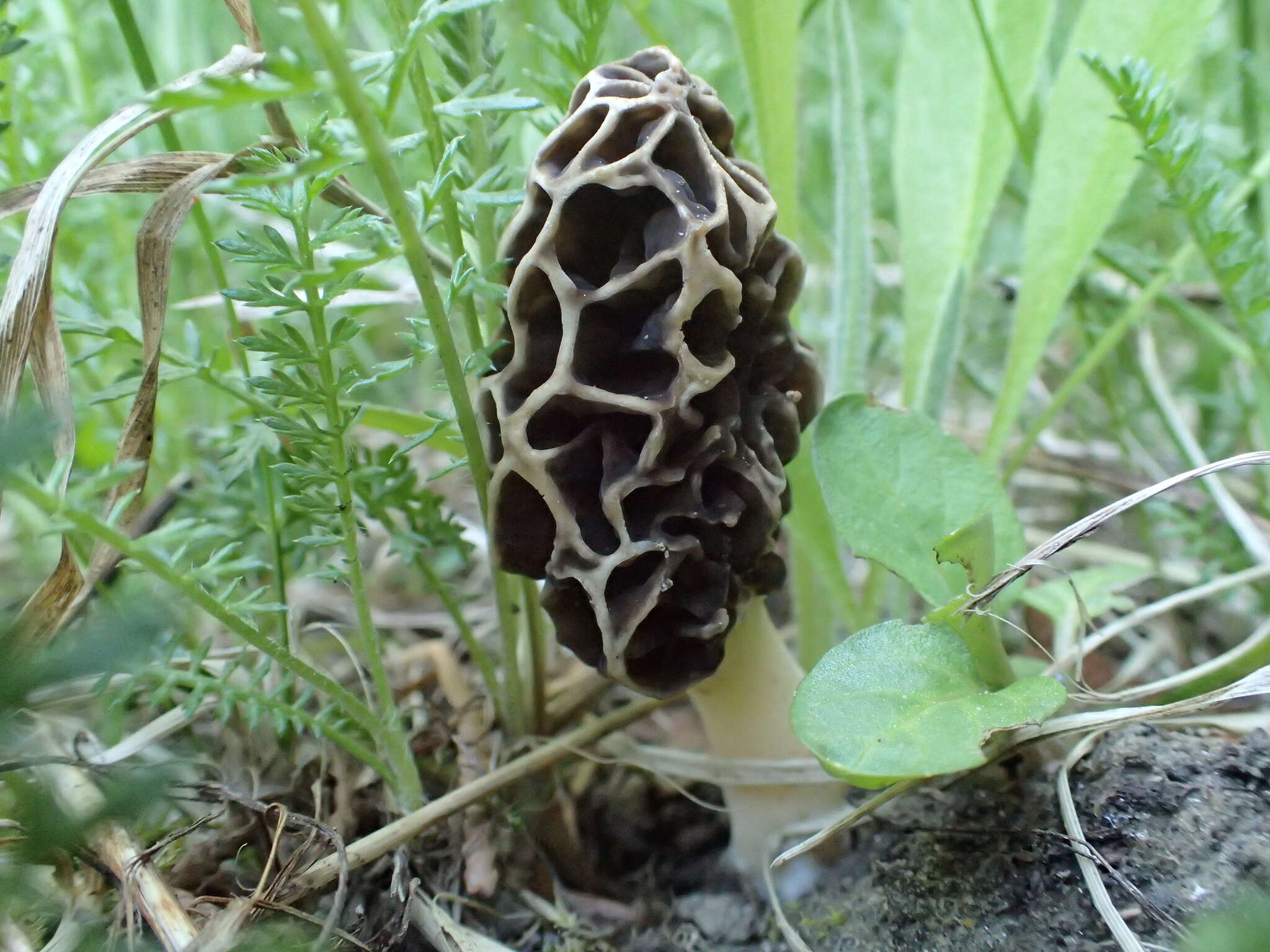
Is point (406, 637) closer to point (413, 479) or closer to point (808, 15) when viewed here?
point (413, 479)

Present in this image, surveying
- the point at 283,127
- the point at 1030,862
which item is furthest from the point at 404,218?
the point at 1030,862

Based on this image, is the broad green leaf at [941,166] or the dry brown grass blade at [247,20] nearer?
the dry brown grass blade at [247,20]

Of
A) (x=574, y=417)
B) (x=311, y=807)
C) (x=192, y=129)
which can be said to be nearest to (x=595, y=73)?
(x=574, y=417)

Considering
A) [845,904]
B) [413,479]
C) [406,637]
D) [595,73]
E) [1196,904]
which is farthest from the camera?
[406,637]

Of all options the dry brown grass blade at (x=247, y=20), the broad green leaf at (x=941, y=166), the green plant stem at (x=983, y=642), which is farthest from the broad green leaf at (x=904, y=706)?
the dry brown grass blade at (x=247, y=20)

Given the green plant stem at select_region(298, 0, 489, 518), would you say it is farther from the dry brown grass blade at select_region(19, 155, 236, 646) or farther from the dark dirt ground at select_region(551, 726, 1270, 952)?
the dark dirt ground at select_region(551, 726, 1270, 952)

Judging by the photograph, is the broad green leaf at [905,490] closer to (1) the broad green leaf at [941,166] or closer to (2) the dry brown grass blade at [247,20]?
(1) the broad green leaf at [941,166]

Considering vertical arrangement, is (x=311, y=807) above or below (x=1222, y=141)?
below

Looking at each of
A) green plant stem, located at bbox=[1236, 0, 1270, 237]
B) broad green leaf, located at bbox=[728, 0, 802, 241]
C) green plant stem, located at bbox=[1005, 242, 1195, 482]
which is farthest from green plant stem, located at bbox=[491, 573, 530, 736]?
green plant stem, located at bbox=[1236, 0, 1270, 237]
